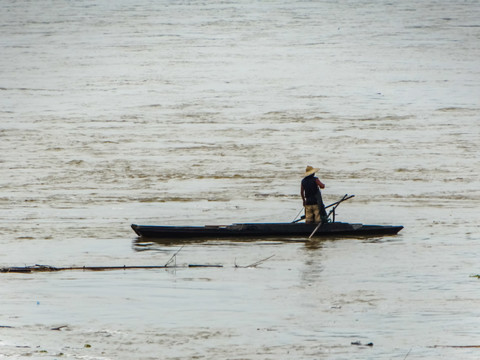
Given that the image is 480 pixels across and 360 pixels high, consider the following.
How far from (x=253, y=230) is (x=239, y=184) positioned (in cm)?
682

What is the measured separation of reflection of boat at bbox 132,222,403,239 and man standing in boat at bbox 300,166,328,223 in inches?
10.0

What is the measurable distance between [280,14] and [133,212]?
50009 mm

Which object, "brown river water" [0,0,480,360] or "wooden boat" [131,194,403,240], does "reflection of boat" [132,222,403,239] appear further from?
"brown river water" [0,0,480,360]

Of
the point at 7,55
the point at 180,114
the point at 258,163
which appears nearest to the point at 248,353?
the point at 258,163

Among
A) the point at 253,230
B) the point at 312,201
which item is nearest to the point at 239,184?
the point at 312,201

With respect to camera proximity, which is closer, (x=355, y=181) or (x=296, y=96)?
(x=355, y=181)

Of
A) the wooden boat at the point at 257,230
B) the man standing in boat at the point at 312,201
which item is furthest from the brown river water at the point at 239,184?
the man standing in boat at the point at 312,201

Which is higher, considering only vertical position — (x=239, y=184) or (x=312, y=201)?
(x=312, y=201)

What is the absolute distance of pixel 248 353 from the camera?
1181 centimetres

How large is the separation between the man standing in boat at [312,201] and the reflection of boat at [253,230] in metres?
0.26

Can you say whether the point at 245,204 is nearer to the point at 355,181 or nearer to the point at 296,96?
the point at 355,181

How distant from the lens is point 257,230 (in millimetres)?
19672

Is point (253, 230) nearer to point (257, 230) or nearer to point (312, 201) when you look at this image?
point (257, 230)

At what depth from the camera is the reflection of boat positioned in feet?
64.1
